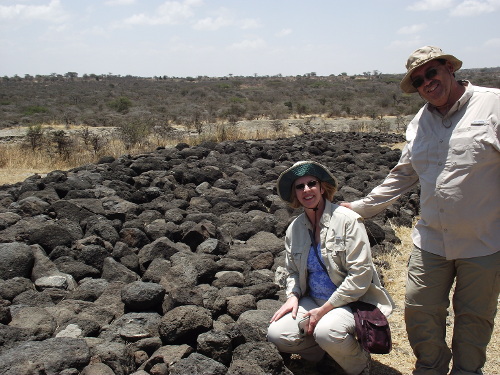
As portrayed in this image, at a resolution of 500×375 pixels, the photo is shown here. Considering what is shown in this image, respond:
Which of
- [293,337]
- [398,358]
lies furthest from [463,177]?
[398,358]

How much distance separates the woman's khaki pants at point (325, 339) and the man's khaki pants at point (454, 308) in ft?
1.37

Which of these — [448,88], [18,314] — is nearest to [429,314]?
[448,88]

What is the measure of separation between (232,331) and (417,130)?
6.26 feet

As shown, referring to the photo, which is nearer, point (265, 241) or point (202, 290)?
point (202, 290)

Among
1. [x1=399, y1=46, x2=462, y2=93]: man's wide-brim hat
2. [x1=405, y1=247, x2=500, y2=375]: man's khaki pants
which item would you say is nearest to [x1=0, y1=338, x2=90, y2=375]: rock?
[x1=405, y1=247, x2=500, y2=375]: man's khaki pants

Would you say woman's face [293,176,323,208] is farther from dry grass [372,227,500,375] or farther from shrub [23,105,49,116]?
shrub [23,105,49,116]

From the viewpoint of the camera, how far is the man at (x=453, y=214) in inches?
127

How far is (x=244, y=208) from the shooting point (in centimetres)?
829

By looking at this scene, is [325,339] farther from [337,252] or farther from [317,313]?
[337,252]

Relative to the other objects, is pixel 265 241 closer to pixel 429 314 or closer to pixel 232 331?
pixel 232 331

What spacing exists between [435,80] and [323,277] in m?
A: 1.50

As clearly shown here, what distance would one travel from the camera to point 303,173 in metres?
3.77

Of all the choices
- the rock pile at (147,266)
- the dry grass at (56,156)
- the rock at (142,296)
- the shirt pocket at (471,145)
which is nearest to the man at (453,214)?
the shirt pocket at (471,145)

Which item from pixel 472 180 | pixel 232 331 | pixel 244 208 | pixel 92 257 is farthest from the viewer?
pixel 244 208
